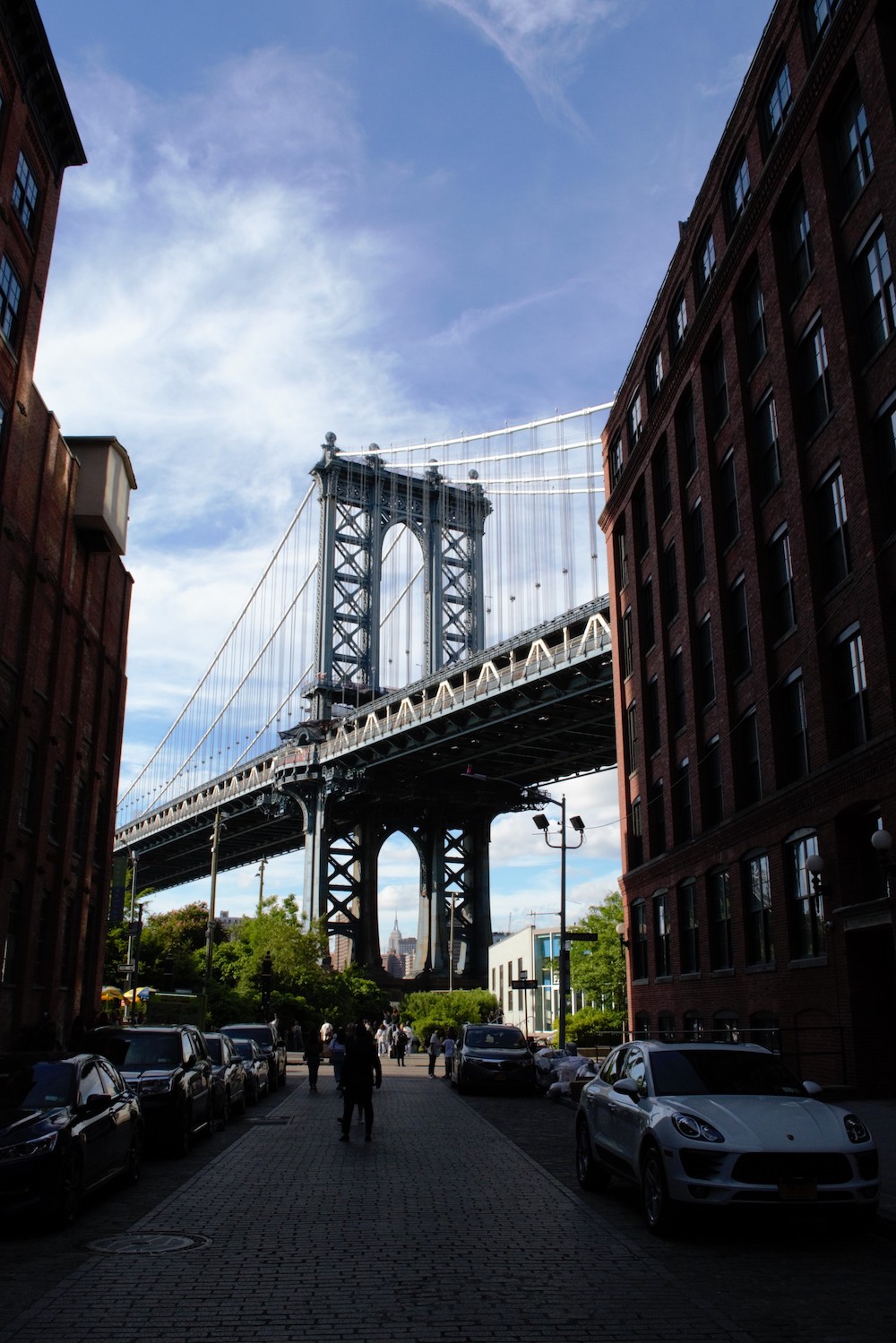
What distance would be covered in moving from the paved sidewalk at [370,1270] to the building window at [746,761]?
46.7 feet

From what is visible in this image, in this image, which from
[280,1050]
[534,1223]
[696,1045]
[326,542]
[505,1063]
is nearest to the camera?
[534,1223]

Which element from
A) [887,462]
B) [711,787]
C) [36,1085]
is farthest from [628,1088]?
[711,787]

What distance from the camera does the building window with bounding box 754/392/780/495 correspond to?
25.6m

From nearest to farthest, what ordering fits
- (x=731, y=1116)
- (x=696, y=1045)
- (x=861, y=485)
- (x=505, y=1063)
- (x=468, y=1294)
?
(x=468, y=1294) → (x=731, y=1116) → (x=696, y=1045) → (x=861, y=485) → (x=505, y=1063)

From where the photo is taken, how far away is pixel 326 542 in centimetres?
8275

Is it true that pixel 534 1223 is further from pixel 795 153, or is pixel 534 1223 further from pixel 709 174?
pixel 709 174

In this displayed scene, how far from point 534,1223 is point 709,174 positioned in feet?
87.6

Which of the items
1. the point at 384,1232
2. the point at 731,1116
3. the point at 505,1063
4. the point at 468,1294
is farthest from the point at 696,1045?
the point at 505,1063

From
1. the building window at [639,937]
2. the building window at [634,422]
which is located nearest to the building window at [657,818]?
the building window at [639,937]

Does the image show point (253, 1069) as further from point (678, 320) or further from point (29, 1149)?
point (678, 320)

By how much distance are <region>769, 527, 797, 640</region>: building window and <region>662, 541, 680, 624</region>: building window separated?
7.28 meters

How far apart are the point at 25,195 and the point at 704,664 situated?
65.3 feet

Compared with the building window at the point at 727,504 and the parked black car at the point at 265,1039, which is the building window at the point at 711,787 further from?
the parked black car at the point at 265,1039

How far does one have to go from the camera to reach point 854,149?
22.2 meters
